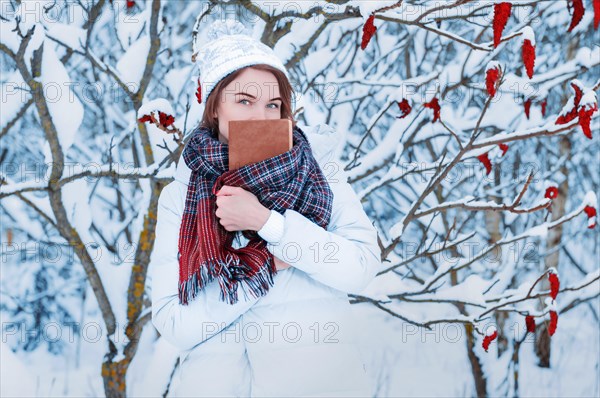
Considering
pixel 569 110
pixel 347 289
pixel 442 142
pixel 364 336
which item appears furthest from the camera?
pixel 364 336

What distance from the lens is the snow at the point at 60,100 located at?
2688 mm

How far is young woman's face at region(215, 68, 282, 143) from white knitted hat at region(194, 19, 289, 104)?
29 millimetres

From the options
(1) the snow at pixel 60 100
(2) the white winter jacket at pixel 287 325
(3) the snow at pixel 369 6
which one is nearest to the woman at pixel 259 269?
(2) the white winter jacket at pixel 287 325

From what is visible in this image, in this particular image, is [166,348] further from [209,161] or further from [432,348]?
[432,348]

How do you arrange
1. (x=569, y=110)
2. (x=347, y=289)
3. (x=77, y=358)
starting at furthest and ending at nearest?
(x=77, y=358) < (x=569, y=110) < (x=347, y=289)

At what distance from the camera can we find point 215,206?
5.40 ft

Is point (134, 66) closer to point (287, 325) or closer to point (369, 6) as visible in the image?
point (369, 6)

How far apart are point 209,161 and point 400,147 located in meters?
1.45

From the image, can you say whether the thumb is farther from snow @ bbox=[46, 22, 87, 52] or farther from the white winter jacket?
snow @ bbox=[46, 22, 87, 52]

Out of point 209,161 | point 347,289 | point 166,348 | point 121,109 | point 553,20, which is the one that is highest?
point 553,20

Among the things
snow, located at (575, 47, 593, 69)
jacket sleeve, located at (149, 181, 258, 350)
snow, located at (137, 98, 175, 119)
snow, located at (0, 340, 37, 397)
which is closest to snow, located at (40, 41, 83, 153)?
snow, located at (137, 98, 175, 119)

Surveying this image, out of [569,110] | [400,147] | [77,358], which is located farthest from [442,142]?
[77,358]

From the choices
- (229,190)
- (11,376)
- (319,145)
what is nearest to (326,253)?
(229,190)

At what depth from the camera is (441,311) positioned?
18.1 feet
